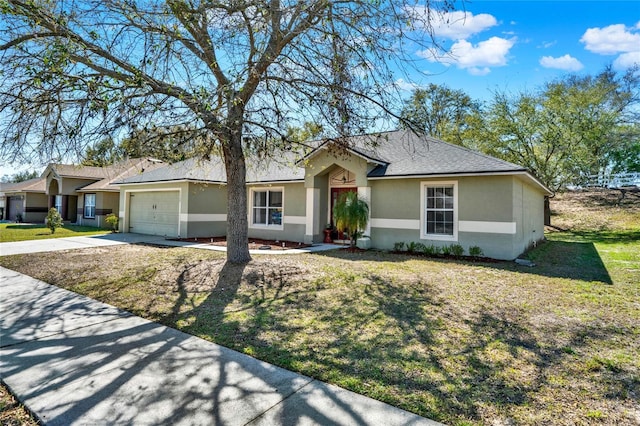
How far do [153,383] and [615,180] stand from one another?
3708 centimetres

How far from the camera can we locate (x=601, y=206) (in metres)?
27.2

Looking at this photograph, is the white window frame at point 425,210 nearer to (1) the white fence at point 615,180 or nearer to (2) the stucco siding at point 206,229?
(2) the stucco siding at point 206,229

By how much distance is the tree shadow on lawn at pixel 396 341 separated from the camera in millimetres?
3285

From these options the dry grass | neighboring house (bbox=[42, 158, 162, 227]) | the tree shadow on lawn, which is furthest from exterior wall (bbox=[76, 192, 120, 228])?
the dry grass

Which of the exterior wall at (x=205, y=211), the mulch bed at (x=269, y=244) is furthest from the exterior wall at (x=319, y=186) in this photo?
the exterior wall at (x=205, y=211)

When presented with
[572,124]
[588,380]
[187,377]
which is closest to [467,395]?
[588,380]

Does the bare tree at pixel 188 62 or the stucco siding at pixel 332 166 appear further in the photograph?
the stucco siding at pixel 332 166

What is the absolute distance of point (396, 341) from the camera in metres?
4.53

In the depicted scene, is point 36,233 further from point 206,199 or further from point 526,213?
point 526,213

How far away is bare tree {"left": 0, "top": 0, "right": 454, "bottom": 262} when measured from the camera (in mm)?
5883

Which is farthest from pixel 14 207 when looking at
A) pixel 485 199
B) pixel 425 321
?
pixel 425 321

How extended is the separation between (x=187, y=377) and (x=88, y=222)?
95.4 ft

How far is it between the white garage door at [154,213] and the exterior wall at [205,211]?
104cm

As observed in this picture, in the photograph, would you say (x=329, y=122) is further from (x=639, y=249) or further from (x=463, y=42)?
(x=639, y=249)
